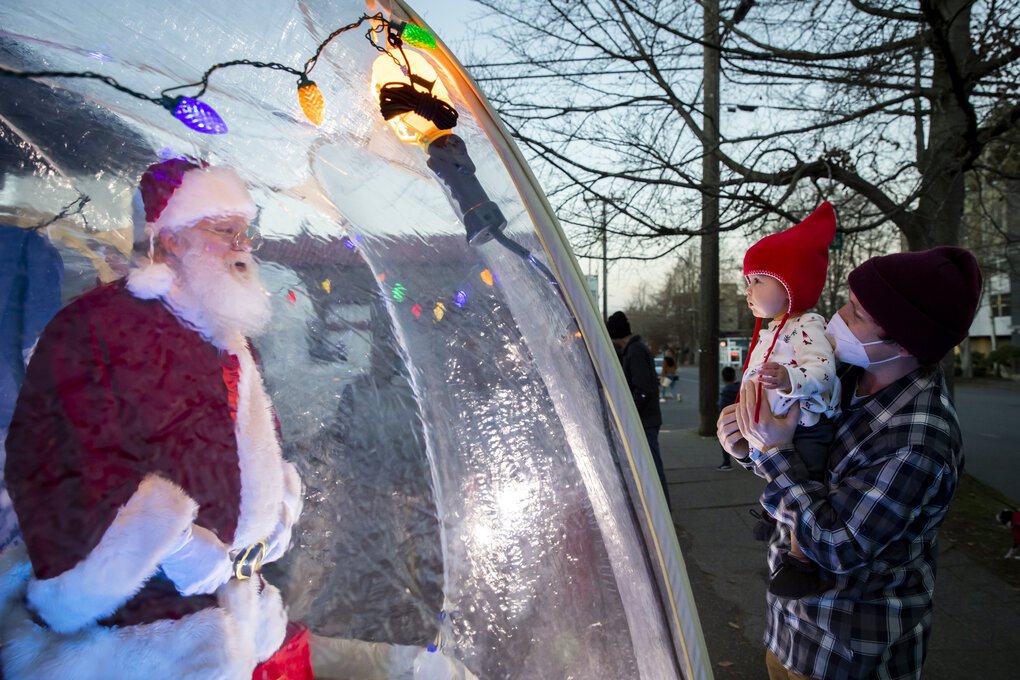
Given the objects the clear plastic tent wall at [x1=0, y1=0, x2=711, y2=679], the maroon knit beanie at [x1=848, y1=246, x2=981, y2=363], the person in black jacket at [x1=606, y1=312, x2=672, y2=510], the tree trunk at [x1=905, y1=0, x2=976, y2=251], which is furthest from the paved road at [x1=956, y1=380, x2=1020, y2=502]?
the clear plastic tent wall at [x1=0, y1=0, x2=711, y2=679]

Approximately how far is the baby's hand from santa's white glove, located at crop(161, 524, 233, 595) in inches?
50.3

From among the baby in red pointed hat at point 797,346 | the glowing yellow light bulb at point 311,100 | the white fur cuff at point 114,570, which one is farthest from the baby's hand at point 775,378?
the white fur cuff at point 114,570

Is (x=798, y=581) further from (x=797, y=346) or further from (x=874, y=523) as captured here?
(x=797, y=346)

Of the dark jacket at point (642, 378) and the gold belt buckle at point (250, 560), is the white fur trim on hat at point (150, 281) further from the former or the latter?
the dark jacket at point (642, 378)

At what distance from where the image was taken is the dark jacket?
559cm

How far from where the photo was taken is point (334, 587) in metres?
1.53

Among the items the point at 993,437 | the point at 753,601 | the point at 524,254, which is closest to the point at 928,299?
the point at 524,254

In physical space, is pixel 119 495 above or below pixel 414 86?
below

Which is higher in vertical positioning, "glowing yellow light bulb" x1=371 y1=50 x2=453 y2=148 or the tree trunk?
the tree trunk

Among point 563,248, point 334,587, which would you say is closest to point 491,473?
point 334,587

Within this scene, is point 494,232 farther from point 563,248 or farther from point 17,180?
point 17,180

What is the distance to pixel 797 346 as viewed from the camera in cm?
181

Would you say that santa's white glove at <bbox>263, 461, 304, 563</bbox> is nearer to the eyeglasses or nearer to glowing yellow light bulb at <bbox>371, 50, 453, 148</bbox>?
the eyeglasses

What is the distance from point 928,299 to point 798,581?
74 centimetres
